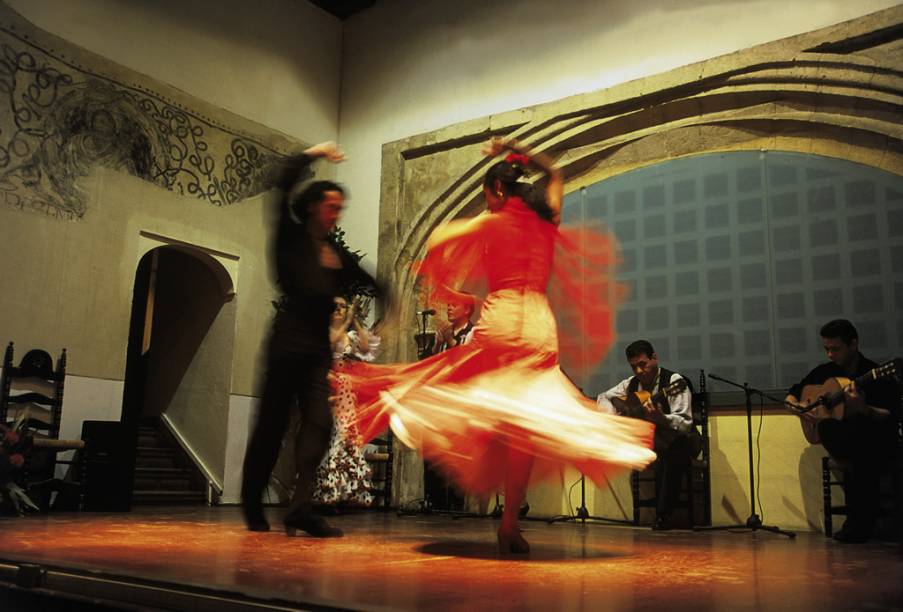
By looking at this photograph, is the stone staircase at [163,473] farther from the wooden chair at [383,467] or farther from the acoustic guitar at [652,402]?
the acoustic guitar at [652,402]

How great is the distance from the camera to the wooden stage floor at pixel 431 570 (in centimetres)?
209

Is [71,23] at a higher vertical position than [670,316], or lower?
higher

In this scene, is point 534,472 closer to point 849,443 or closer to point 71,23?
point 849,443

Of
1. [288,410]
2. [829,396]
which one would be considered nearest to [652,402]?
[829,396]

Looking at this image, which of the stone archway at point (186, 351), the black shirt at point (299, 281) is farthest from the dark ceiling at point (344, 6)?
the black shirt at point (299, 281)

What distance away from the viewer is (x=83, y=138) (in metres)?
7.03

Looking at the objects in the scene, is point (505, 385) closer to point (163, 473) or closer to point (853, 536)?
point (853, 536)

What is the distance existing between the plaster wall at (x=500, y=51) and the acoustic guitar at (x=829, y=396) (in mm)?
3137

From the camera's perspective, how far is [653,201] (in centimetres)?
715

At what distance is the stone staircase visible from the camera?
7.83 meters

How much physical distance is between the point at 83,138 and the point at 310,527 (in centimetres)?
491

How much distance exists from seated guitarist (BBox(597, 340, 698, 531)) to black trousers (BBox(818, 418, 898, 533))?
3.94 ft

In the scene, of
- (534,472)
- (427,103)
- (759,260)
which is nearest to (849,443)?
(759,260)

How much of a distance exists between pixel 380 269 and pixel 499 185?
5.40 metres
